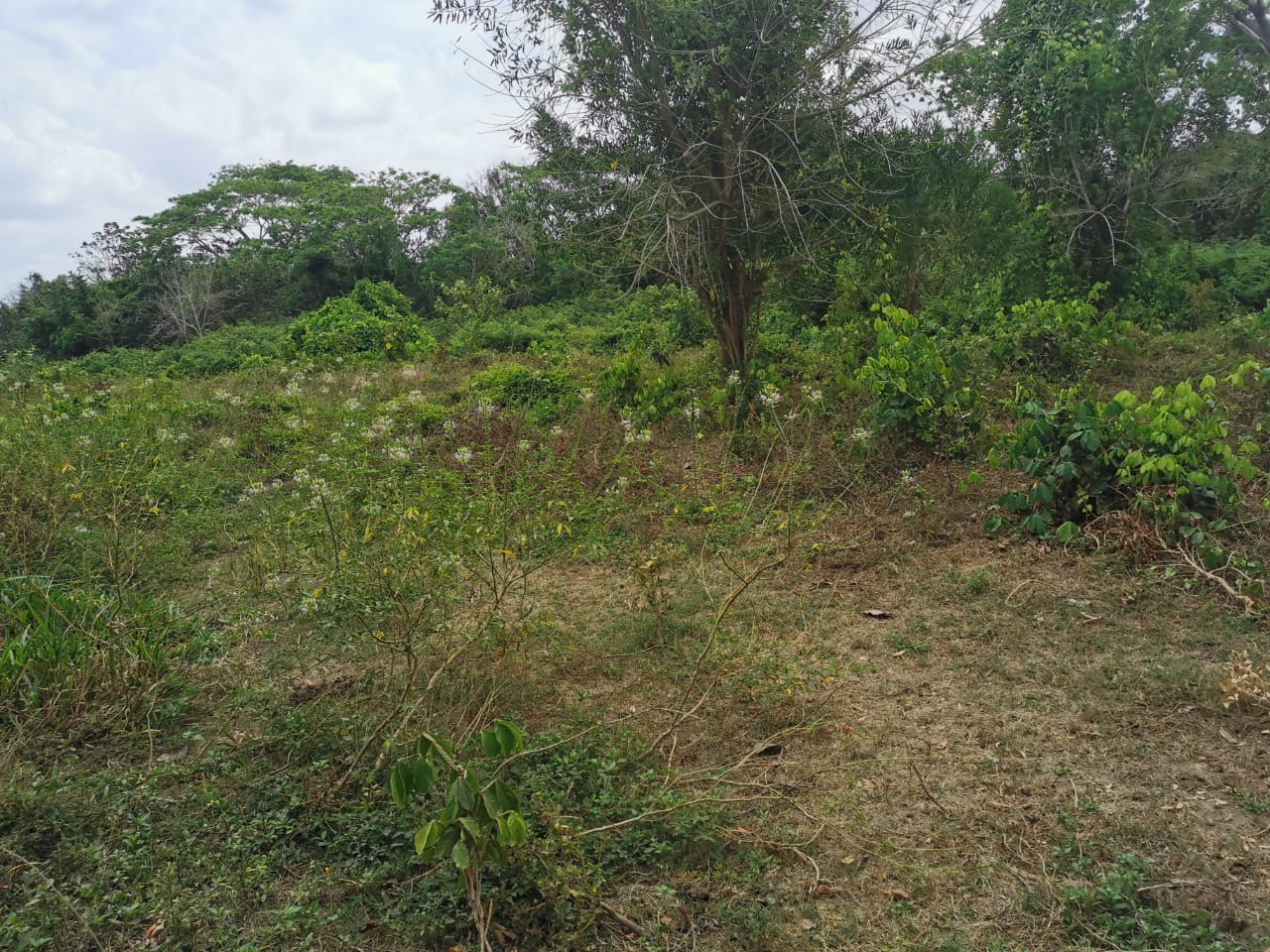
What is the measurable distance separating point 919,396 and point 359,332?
9346 millimetres

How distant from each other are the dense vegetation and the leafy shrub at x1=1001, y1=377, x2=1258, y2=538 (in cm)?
3

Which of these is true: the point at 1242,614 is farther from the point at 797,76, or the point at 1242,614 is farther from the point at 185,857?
the point at 797,76

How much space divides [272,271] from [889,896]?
2098cm

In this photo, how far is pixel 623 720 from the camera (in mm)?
2850

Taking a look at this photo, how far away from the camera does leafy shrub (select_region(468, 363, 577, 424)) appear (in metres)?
7.54

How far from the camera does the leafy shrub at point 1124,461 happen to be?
393cm

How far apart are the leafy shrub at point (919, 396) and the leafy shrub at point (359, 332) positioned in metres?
7.62

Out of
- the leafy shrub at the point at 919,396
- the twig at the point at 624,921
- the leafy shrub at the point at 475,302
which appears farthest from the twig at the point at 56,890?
the leafy shrub at the point at 475,302

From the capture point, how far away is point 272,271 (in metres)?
20.1

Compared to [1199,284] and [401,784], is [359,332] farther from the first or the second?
[401,784]

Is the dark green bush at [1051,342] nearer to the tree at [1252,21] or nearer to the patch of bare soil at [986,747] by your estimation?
the patch of bare soil at [986,747]

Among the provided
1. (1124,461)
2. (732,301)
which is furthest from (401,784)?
(732,301)

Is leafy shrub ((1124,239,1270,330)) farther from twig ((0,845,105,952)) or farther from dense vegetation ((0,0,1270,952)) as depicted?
twig ((0,845,105,952))

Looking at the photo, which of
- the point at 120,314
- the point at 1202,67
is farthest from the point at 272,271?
the point at 1202,67
